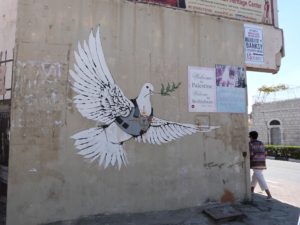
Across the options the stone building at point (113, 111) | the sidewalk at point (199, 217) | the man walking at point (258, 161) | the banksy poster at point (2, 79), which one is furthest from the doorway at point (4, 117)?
the man walking at point (258, 161)

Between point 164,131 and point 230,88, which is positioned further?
point 230,88

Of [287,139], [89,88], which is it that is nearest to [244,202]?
[89,88]

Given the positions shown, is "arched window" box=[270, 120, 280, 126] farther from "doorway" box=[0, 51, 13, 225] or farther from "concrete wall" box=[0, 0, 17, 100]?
"concrete wall" box=[0, 0, 17, 100]

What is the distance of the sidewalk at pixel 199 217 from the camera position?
20.5 ft

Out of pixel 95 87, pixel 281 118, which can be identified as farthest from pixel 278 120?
pixel 95 87

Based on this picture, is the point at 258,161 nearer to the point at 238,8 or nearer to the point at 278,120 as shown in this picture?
the point at 238,8

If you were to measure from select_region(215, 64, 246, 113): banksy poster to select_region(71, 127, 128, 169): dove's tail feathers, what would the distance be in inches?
97.4

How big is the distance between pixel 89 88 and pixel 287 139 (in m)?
29.0

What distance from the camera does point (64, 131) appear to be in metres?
6.14

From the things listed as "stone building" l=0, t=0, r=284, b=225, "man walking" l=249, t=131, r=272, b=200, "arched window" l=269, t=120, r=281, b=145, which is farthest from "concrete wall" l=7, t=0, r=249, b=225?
"arched window" l=269, t=120, r=281, b=145

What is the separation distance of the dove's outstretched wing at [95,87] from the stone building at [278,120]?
89.7 ft

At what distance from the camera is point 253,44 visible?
845 cm

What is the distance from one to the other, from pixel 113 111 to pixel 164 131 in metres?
1.12

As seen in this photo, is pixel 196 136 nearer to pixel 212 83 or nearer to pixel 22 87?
pixel 212 83
